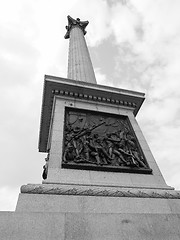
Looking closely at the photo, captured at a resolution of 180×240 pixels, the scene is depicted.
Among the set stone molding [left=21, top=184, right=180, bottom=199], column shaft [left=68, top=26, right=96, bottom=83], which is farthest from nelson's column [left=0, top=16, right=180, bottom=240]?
column shaft [left=68, top=26, right=96, bottom=83]

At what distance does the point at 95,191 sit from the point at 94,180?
684 millimetres

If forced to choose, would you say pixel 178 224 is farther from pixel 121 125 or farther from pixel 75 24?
pixel 75 24

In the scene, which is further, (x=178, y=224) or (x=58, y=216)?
(x=178, y=224)

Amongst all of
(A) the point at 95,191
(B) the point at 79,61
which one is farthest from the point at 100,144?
(B) the point at 79,61

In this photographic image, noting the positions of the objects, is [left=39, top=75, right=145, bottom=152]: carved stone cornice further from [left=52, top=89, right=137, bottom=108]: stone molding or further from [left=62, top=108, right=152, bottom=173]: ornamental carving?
[left=62, top=108, right=152, bottom=173]: ornamental carving

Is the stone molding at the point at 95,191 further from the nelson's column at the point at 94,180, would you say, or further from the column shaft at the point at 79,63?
the column shaft at the point at 79,63

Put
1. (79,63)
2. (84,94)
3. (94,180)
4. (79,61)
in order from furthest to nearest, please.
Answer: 1. (79,61)
2. (79,63)
3. (84,94)
4. (94,180)

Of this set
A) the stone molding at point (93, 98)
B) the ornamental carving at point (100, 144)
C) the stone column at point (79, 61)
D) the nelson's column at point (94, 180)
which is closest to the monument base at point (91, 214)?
the nelson's column at point (94, 180)

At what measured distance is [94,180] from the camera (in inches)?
225

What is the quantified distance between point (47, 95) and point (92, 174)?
4.46 metres

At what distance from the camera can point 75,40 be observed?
15.5 m

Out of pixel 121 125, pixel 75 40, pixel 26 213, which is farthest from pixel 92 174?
pixel 75 40

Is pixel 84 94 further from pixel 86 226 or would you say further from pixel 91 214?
pixel 86 226

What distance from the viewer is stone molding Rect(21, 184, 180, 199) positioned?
188 inches
